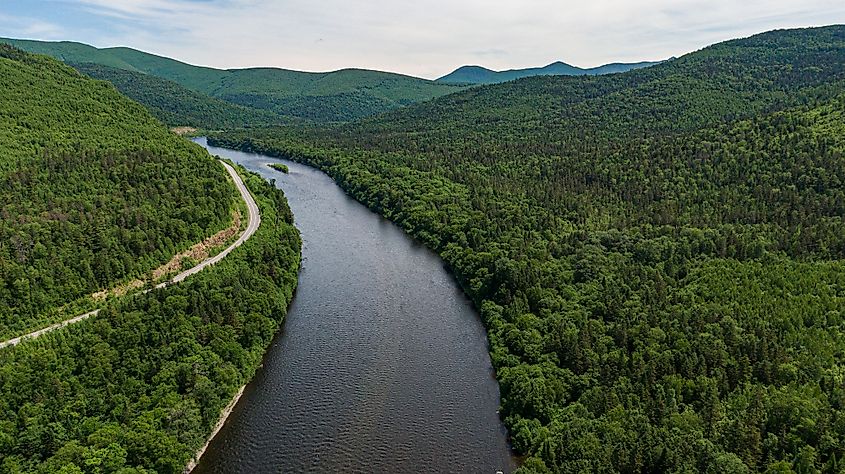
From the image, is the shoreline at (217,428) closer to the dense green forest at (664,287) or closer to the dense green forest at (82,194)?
the dense green forest at (82,194)

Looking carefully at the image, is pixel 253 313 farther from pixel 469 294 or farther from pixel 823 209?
pixel 823 209

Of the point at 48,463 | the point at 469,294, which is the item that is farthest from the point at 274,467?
the point at 469,294

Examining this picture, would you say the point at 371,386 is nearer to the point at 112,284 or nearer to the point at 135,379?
the point at 135,379

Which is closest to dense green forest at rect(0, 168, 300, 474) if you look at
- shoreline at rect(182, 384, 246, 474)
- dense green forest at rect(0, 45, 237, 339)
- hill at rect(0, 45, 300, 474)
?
hill at rect(0, 45, 300, 474)

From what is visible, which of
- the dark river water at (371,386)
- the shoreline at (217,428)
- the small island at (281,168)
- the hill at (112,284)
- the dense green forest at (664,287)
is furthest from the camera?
the small island at (281,168)

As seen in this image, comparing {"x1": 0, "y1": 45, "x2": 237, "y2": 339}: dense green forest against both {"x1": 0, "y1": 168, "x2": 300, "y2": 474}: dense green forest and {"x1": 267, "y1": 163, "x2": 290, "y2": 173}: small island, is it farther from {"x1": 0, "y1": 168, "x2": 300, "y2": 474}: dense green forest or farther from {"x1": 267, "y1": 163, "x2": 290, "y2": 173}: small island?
{"x1": 267, "y1": 163, "x2": 290, "y2": 173}: small island

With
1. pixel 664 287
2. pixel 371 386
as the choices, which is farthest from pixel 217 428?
pixel 664 287

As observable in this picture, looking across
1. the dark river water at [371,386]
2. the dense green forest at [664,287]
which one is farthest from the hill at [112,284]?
the dense green forest at [664,287]
